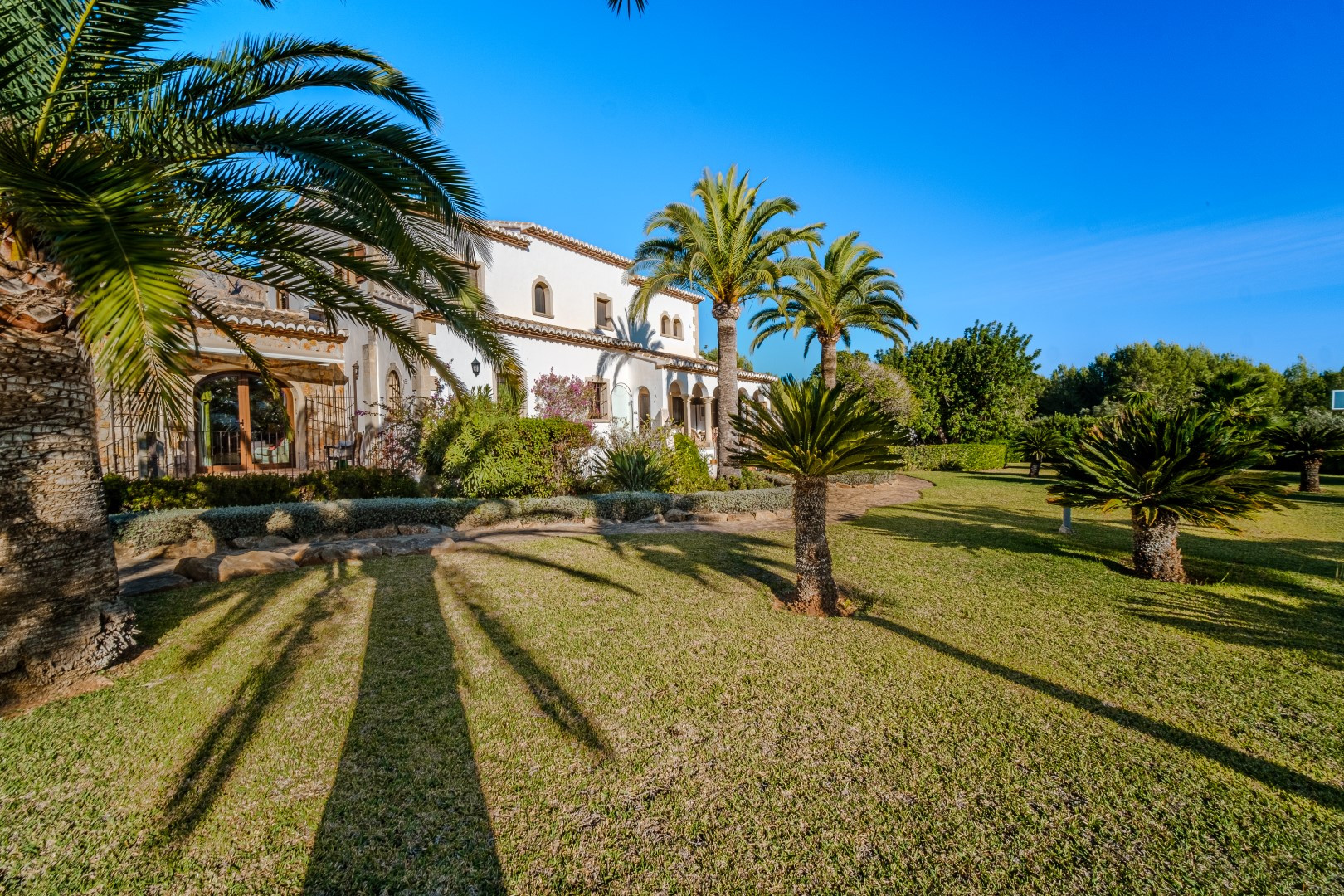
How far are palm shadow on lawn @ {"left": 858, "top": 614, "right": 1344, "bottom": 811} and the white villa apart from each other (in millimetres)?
6431

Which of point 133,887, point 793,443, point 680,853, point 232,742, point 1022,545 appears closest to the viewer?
point 133,887

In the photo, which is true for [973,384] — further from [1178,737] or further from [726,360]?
[1178,737]

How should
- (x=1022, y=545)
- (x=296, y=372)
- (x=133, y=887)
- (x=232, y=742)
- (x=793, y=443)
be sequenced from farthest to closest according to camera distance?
(x=296, y=372) < (x=1022, y=545) < (x=793, y=443) < (x=232, y=742) < (x=133, y=887)

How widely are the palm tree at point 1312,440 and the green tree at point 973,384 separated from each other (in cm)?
1409

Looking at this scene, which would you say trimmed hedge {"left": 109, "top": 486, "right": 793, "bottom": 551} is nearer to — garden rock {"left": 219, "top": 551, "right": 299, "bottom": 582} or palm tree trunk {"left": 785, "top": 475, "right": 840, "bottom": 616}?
garden rock {"left": 219, "top": 551, "right": 299, "bottom": 582}

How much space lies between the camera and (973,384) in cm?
3130

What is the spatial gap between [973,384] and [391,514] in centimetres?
3093

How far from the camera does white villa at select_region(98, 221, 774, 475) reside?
42.5 ft

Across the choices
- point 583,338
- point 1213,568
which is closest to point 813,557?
point 1213,568

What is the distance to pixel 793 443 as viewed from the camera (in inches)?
224

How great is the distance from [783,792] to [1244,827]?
2034 millimetres

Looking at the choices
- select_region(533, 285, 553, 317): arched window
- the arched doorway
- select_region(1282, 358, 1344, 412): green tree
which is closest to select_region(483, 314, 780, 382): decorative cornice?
select_region(533, 285, 553, 317): arched window

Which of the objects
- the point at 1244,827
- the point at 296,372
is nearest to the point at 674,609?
the point at 1244,827

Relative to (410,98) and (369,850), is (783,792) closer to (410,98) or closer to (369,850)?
→ (369,850)
